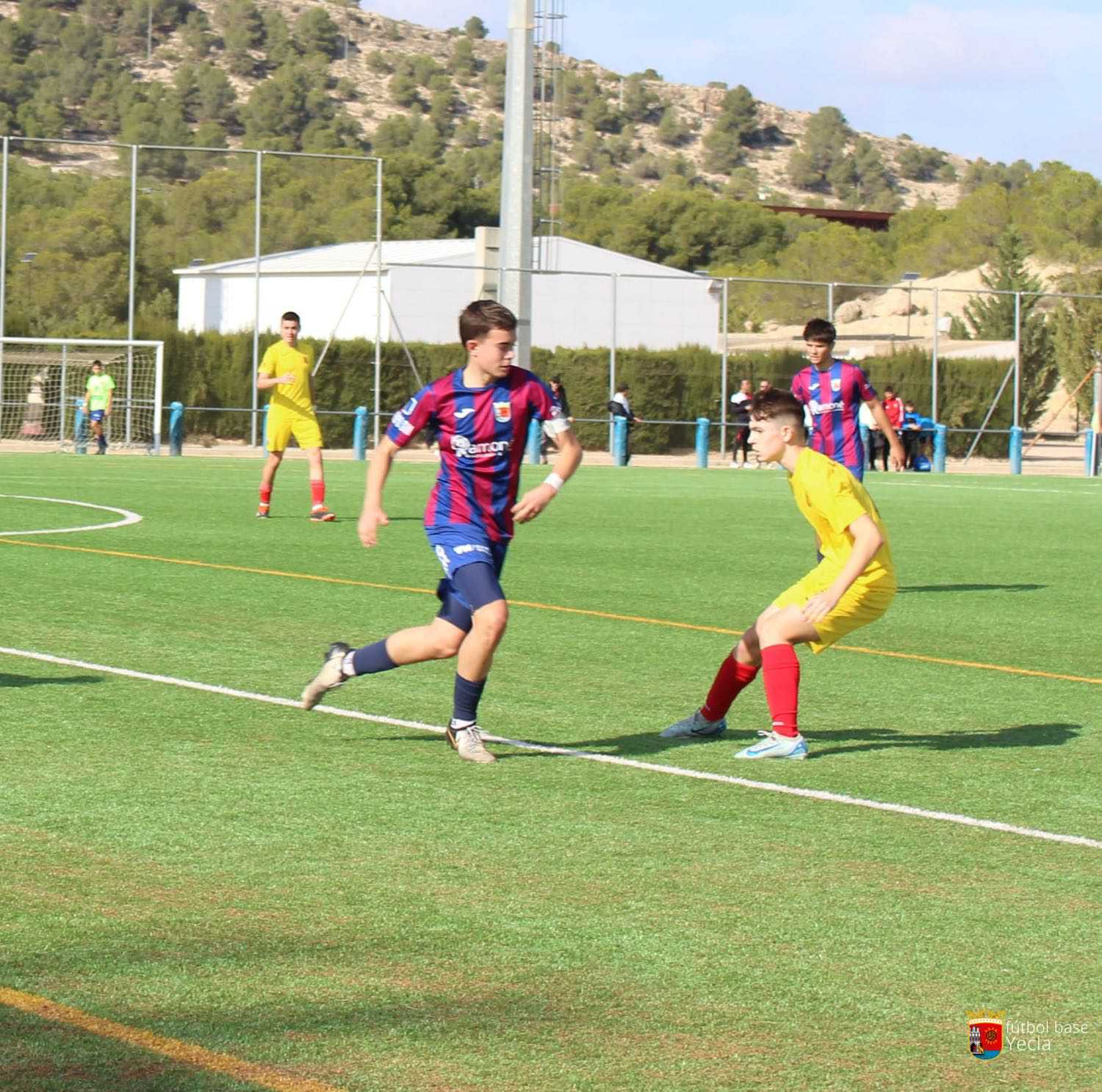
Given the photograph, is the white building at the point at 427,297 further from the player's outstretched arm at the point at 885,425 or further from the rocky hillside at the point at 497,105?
the rocky hillside at the point at 497,105

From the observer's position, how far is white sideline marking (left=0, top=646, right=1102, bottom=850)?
22.0ft

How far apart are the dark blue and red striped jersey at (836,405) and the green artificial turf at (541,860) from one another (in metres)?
1.56

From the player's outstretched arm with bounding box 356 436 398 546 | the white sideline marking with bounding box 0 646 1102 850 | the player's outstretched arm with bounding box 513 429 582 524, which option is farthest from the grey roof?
the player's outstretched arm with bounding box 356 436 398 546

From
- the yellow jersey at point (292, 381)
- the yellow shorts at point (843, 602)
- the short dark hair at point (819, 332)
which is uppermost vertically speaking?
the short dark hair at point (819, 332)

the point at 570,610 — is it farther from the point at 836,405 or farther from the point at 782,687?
the point at 782,687

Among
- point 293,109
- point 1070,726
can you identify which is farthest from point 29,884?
point 293,109

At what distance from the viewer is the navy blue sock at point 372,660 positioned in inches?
312

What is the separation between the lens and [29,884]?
5.63 meters

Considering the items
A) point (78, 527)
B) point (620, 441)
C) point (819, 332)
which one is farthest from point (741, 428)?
point (819, 332)

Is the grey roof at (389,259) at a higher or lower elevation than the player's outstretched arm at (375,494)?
higher

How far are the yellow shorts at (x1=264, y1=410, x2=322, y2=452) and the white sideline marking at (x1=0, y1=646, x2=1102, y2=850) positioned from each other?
29.7ft

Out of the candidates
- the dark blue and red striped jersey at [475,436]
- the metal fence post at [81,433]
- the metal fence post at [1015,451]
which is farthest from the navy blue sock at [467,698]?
the metal fence post at [1015,451]

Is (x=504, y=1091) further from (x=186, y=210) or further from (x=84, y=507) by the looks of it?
(x=186, y=210)

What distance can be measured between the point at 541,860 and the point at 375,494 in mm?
2153
